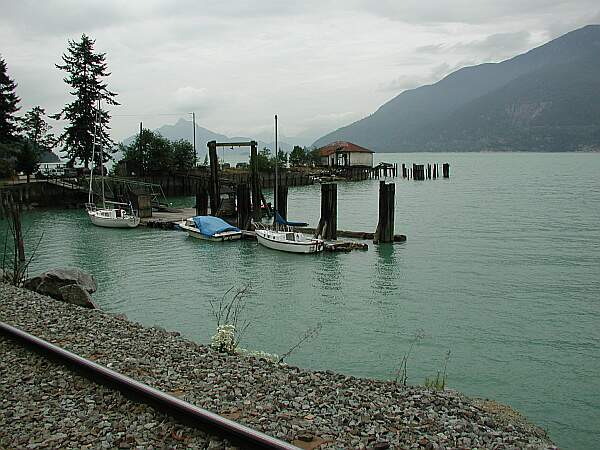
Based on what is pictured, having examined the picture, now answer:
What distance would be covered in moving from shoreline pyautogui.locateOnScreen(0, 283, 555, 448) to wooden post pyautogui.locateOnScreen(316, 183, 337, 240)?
24.0 m

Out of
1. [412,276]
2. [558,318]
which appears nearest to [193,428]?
[558,318]

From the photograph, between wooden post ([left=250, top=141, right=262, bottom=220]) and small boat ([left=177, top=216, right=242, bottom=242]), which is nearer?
small boat ([left=177, top=216, right=242, bottom=242])

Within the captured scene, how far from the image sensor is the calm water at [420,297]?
14367 millimetres

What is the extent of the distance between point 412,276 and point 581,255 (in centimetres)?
1005

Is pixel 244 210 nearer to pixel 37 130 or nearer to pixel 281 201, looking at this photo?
pixel 281 201

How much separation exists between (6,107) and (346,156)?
5589 cm

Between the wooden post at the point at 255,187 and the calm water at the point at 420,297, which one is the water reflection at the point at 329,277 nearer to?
the calm water at the point at 420,297

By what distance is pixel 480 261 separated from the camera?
97.4 ft

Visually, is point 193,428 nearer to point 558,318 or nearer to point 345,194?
point 558,318

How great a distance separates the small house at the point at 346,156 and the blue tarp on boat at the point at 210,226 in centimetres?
6575

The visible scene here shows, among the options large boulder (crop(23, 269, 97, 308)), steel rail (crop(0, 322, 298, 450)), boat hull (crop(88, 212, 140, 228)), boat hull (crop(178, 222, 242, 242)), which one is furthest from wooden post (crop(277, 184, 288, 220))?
steel rail (crop(0, 322, 298, 450))

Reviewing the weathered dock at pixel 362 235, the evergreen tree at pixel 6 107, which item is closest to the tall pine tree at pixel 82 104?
the evergreen tree at pixel 6 107

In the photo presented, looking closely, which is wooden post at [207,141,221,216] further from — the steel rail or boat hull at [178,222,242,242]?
the steel rail

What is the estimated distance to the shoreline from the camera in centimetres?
671
